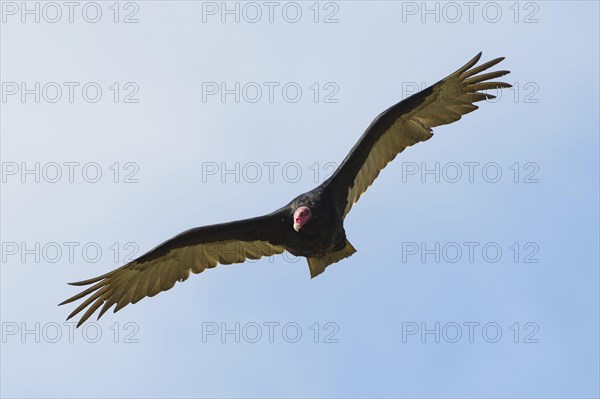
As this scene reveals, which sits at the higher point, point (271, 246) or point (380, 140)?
point (380, 140)

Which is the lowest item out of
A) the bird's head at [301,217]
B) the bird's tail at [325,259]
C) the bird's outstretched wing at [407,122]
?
the bird's tail at [325,259]

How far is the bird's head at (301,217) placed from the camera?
2012 centimetres

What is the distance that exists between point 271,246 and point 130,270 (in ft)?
5.96

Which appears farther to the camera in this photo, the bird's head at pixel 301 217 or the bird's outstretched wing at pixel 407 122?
the bird's outstretched wing at pixel 407 122

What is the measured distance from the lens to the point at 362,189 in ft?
69.4

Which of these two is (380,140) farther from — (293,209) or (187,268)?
(187,268)

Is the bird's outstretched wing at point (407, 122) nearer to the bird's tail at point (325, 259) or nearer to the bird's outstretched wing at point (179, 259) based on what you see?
the bird's tail at point (325, 259)

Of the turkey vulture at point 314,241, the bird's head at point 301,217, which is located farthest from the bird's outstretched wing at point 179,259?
the bird's head at point 301,217

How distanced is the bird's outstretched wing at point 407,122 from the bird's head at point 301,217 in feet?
2.44

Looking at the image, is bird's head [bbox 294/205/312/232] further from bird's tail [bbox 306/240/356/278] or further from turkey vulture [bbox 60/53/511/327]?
bird's tail [bbox 306/240/356/278]

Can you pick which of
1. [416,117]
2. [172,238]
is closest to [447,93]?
[416,117]

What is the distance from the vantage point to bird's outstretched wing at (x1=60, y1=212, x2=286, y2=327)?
21.1m

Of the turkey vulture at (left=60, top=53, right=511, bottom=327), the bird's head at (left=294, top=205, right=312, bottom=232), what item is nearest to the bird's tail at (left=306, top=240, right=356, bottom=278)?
the turkey vulture at (left=60, top=53, right=511, bottom=327)

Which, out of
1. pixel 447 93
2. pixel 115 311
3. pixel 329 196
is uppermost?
pixel 447 93
